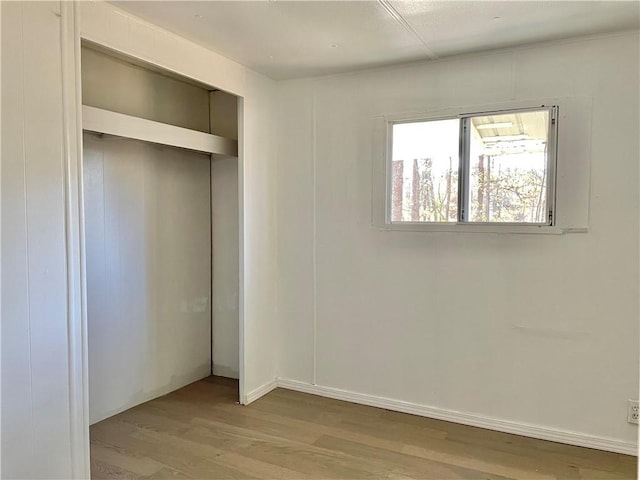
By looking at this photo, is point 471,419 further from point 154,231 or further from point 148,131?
point 148,131

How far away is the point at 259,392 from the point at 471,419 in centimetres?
155

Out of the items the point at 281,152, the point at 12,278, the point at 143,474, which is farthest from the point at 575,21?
the point at 143,474

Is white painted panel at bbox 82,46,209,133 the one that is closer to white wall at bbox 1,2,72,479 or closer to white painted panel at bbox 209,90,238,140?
white painted panel at bbox 209,90,238,140

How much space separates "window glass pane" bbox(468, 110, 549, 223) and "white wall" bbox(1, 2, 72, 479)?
7.95ft

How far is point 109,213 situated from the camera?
130 inches

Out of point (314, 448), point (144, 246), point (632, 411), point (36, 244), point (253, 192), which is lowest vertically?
point (314, 448)

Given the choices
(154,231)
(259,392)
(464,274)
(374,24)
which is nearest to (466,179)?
(464,274)

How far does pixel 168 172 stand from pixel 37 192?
164 centimetres

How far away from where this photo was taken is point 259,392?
3.68m

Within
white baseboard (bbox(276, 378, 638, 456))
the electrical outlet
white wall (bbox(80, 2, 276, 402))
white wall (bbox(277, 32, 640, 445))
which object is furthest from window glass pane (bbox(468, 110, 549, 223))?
white wall (bbox(80, 2, 276, 402))

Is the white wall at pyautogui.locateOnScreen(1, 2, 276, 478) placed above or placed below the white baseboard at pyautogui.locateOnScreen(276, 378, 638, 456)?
above

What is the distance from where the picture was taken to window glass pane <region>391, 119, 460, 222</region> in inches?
127

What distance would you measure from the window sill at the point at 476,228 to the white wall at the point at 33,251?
2.10 m

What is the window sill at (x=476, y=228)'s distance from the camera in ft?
9.60
